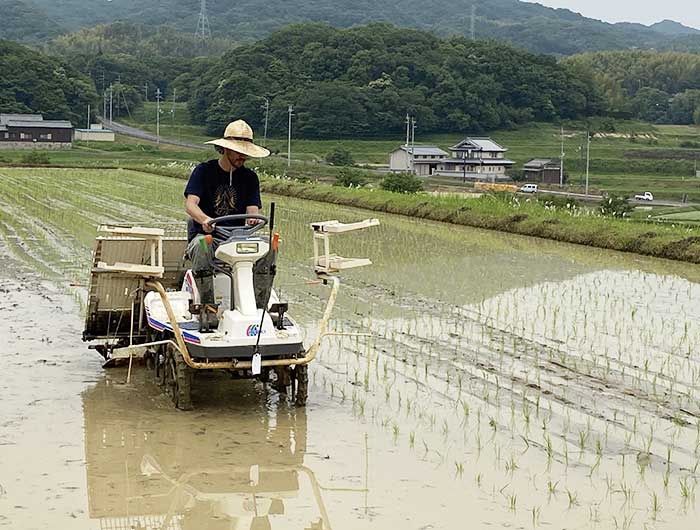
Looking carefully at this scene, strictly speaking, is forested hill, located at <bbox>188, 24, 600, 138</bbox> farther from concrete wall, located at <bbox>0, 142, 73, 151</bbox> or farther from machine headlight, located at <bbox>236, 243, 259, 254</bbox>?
machine headlight, located at <bbox>236, 243, 259, 254</bbox>

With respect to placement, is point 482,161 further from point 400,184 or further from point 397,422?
point 397,422

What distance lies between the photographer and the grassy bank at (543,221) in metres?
14.4

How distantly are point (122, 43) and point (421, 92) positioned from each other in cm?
6558

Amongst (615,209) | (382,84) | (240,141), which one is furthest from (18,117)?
(240,141)

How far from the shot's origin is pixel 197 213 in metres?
6.50

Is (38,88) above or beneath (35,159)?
above

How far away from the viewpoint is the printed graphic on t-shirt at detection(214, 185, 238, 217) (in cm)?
680

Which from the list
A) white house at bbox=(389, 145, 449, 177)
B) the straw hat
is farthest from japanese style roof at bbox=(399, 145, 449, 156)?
the straw hat

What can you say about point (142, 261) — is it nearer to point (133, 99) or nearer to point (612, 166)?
point (612, 166)

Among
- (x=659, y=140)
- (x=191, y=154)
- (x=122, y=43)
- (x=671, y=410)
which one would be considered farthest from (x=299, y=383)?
(x=122, y=43)

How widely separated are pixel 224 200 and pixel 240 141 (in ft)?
1.38

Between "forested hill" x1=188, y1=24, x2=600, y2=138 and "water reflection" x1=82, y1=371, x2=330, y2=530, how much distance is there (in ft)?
197

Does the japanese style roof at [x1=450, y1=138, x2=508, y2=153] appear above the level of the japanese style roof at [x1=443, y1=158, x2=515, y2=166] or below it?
above

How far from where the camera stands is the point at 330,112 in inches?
2601
